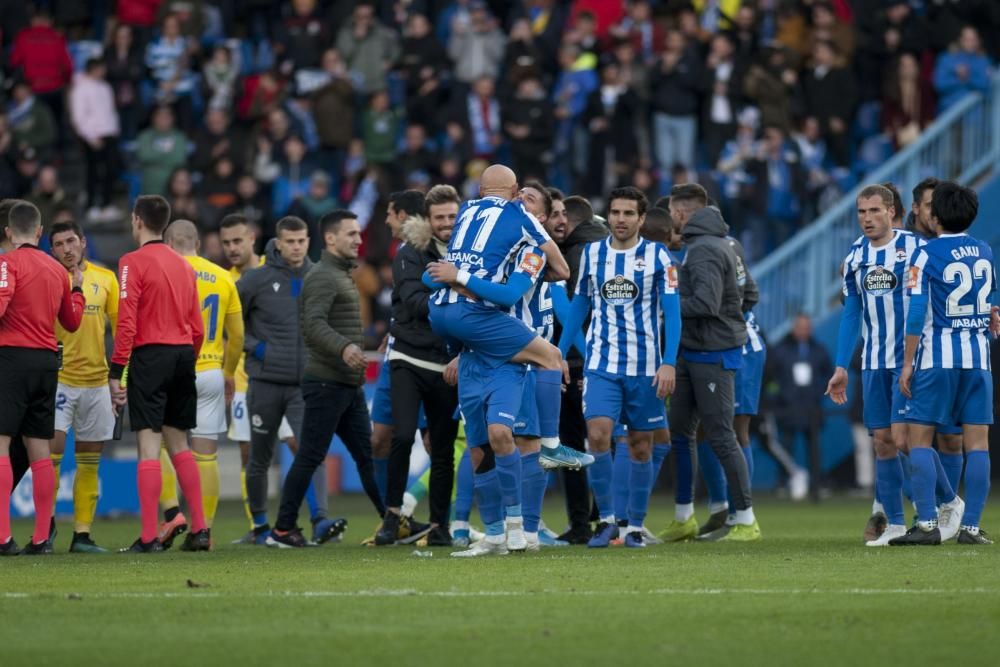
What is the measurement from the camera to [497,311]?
10.2 meters

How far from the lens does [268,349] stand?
1277cm

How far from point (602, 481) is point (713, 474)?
1.28 m

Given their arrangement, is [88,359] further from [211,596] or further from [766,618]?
[766,618]

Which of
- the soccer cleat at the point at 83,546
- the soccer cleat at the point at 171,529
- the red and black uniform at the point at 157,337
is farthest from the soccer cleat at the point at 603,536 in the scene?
the soccer cleat at the point at 83,546

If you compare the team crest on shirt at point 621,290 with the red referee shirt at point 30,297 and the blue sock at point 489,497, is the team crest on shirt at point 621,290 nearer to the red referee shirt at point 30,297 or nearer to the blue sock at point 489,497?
the blue sock at point 489,497

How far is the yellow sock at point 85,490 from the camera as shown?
1198 centimetres

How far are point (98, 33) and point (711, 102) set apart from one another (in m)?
8.99

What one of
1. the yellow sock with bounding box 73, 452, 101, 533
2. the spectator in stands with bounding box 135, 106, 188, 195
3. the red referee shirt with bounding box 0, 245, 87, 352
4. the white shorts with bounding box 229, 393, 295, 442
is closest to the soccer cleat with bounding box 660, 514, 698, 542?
the white shorts with bounding box 229, 393, 295, 442

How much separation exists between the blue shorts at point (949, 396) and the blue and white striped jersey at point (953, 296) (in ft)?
0.19

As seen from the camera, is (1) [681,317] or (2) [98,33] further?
(2) [98,33]

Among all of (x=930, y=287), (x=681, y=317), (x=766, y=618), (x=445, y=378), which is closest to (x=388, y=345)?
(x=445, y=378)

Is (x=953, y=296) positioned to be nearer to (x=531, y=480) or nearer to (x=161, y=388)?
(x=531, y=480)

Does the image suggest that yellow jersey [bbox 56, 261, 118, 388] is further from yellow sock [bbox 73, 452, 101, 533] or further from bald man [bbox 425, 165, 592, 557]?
bald man [bbox 425, 165, 592, 557]

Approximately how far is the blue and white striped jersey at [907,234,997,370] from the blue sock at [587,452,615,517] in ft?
7.08
